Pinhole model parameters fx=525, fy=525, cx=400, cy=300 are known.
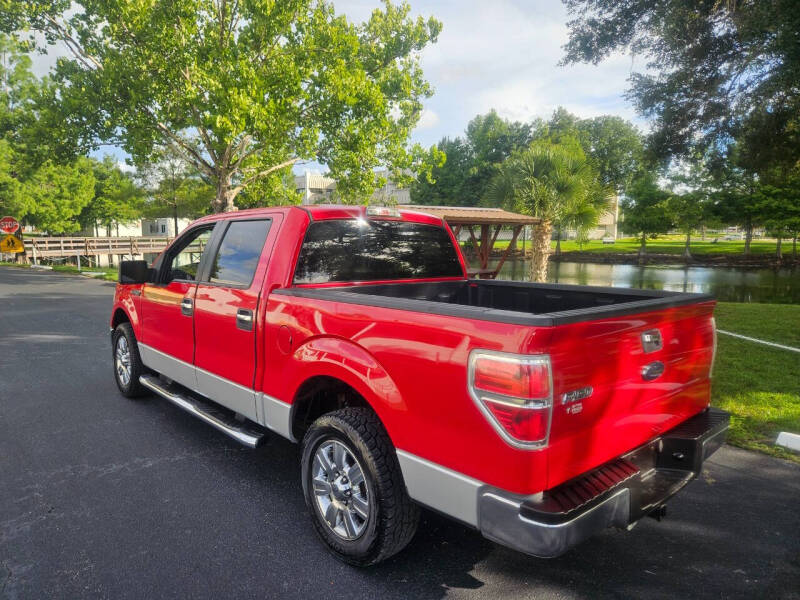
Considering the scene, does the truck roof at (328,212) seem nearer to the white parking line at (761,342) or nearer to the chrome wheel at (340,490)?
the chrome wheel at (340,490)

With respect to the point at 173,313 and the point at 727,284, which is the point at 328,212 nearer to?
the point at 173,313

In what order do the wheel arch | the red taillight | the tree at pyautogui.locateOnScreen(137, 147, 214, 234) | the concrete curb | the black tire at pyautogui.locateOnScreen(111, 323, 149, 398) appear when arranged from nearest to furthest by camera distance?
the red taillight → the wheel arch → the concrete curb → the black tire at pyautogui.locateOnScreen(111, 323, 149, 398) → the tree at pyautogui.locateOnScreen(137, 147, 214, 234)

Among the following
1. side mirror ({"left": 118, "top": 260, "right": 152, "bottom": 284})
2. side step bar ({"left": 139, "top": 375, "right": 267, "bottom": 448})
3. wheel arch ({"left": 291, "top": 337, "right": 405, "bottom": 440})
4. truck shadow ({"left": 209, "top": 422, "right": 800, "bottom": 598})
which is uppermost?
side mirror ({"left": 118, "top": 260, "right": 152, "bottom": 284})

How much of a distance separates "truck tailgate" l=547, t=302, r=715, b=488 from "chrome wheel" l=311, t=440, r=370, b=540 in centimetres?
109

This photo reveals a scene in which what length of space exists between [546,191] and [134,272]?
55.6 feet

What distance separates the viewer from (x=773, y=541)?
3023 millimetres

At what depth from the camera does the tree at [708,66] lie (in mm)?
8797

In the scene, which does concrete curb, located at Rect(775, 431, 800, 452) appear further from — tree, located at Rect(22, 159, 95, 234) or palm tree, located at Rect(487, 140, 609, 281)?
tree, located at Rect(22, 159, 95, 234)

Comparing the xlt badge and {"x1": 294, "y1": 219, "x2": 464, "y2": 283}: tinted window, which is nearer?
the xlt badge

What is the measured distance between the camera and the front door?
168 inches

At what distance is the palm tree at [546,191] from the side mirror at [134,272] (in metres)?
15.3

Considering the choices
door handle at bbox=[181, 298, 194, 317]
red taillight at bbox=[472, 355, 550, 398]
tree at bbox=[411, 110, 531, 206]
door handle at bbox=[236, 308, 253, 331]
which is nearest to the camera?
red taillight at bbox=[472, 355, 550, 398]

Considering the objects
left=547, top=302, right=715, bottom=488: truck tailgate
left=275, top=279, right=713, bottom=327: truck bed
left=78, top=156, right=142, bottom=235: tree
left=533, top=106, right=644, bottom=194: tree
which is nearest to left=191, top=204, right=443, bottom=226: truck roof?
left=275, top=279, right=713, bottom=327: truck bed

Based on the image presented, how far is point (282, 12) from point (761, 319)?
15.3m
